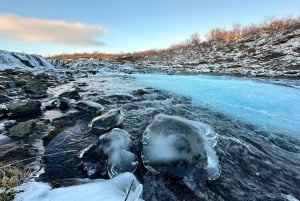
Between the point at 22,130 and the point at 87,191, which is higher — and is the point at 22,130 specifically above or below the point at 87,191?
below

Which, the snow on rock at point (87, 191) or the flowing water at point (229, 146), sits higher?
the snow on rock at point (87, 191)

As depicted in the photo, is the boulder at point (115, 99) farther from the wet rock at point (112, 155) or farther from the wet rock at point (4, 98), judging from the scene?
the wet rock at point (112, 155)

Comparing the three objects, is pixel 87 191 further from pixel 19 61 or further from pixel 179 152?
pixel 19 61

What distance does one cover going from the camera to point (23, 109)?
20.3 ft

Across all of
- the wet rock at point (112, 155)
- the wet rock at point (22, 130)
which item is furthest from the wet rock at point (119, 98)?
the wet rock at point (112, 155)

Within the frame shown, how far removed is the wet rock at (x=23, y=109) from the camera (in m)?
6.02

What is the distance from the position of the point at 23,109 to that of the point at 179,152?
14.4 feet

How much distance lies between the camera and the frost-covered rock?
332cm

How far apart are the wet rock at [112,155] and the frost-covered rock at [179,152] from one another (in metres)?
0.24

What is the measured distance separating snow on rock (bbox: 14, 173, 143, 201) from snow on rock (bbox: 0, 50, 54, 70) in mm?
19513

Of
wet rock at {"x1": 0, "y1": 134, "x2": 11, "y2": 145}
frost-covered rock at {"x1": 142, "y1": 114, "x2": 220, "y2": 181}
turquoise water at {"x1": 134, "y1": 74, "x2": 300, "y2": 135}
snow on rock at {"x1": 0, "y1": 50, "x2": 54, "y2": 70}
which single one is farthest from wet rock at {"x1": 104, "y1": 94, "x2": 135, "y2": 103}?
snow on rock at {"x1": 0, "y1": 50, "x2": 54, "y2": 70}

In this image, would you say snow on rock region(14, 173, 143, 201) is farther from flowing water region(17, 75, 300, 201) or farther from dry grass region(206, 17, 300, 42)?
dry grass region(206, 17, 300, 42)

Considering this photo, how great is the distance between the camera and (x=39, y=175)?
11.0ft

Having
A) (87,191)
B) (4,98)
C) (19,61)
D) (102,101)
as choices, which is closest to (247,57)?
(102,101)
